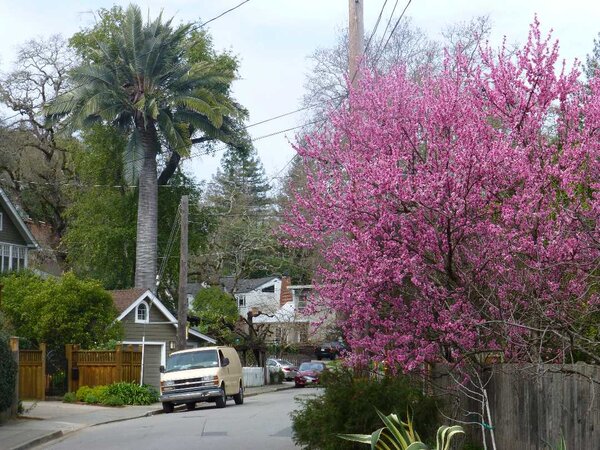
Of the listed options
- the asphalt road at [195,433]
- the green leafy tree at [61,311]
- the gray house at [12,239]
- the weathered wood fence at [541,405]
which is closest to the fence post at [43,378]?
the green leafy tree at [61,311]

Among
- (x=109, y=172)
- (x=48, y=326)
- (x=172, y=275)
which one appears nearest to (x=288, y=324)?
(x=172, y=275)

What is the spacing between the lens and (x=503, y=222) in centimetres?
1012

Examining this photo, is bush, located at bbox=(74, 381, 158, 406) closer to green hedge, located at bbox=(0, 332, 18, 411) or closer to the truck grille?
the truck grille

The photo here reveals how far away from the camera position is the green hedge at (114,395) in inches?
1208

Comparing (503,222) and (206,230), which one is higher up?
(206,230)

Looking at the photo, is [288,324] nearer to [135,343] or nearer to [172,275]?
[172,275]

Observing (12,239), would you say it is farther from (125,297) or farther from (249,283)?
(249,283)

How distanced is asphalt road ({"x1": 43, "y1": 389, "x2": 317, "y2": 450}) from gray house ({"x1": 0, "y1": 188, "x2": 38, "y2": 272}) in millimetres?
18111

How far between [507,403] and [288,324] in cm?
5284

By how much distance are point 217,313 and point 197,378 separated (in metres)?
20.9

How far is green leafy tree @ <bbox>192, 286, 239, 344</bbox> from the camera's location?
160 feet

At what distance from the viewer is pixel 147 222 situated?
4219 centimetres

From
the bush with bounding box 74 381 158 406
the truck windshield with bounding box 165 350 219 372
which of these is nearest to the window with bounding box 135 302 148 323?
the bush with bounding box 74 381 158 406

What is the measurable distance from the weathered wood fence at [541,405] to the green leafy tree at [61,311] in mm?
21060
